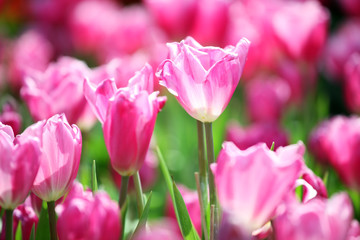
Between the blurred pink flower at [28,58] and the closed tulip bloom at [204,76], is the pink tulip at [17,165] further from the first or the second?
the blurred pink flower at [28,58]

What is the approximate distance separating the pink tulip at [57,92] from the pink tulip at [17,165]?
0.94ft

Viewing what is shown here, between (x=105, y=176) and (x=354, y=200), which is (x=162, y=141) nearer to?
(x=105, y=176)

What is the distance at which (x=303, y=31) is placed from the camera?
1.42 metres

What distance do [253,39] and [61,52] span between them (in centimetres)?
91

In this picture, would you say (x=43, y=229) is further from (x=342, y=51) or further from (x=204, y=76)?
(x=342, y=51)

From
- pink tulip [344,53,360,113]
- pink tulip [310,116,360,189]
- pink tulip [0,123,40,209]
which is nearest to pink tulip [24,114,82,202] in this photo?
pink tulip [0,123,40,209]

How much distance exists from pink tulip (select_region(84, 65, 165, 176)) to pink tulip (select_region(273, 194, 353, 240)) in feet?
0.60

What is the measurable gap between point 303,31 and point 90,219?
0.96 m

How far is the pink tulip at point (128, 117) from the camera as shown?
643 millimetres

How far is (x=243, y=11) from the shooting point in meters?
1.97

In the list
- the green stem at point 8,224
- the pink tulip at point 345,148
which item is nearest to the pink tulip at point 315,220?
the green stem at point 8,224

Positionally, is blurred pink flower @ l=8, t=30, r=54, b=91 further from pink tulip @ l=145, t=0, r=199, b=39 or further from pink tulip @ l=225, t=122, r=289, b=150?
pink tulip @ l=225, t=122, r=289, b=150

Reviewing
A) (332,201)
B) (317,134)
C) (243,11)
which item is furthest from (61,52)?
(332,201)

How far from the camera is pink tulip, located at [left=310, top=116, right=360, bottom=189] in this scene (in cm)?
99
